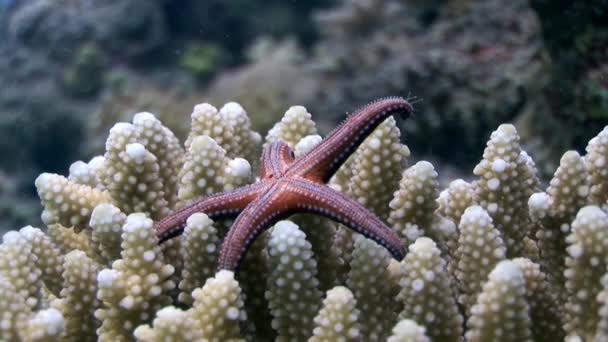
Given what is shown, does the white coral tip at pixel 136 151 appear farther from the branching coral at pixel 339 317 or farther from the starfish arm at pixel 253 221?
the branching coral at pixel 339 317

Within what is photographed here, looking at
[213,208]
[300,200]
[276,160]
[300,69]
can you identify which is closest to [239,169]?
[276,160]

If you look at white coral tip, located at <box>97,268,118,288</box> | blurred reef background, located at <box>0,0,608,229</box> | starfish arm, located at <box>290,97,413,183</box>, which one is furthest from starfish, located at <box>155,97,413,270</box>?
blurred reef background, located at <box>0,0,608,229</box>

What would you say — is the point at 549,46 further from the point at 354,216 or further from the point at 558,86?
the point at 354,216

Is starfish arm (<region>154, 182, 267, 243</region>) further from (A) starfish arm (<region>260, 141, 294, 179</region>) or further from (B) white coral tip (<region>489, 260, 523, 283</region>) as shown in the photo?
(B) white coral tip (<region>489, 260, 523, 283</region>)

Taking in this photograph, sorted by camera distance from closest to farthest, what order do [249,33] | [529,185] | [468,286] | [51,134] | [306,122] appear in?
[468,286], [529,185], [306,122], [51,134], [249,33]

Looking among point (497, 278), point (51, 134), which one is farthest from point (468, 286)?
point (51, 134)

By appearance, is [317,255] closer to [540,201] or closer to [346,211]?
[346,211]
